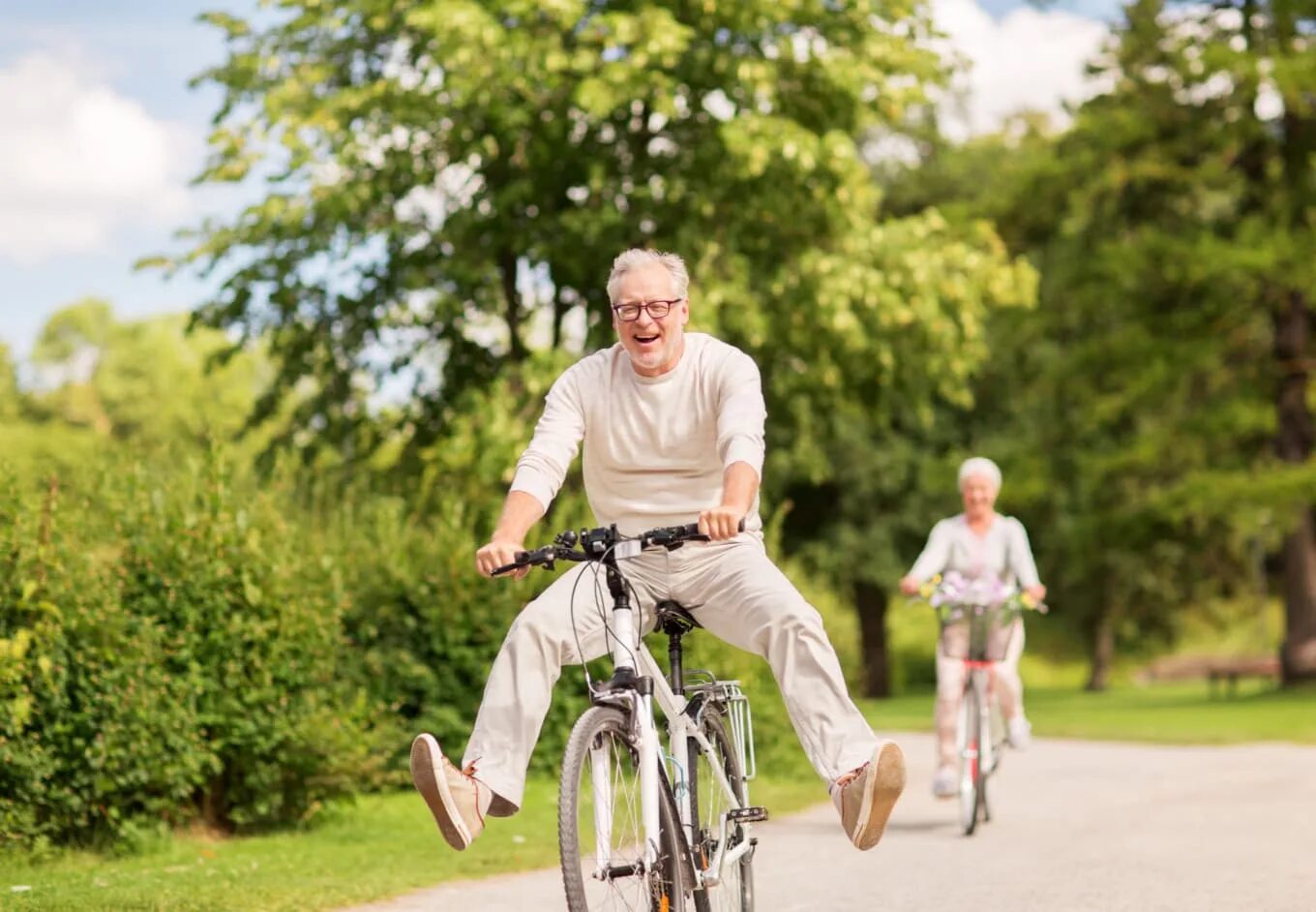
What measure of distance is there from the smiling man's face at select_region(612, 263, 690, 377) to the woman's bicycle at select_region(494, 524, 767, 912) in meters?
0.59

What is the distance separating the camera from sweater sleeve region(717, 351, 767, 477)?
5566 mm

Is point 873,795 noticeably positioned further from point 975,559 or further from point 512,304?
point 512,304

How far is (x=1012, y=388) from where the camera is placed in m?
37.2

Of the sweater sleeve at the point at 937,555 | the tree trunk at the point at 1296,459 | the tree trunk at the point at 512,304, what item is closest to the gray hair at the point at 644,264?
the sweater sleeve at the point at 937,555

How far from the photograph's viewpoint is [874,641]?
41312 millimetres

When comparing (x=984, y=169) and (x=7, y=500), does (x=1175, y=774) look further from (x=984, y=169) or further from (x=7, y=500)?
(x=984, y=169)

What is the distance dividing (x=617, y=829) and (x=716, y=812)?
0.71 meters

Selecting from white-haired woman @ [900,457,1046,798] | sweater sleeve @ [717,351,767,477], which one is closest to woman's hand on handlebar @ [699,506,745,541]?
sweater sleeve @ [717,351,767,477]

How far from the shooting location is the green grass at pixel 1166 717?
20.4 meters

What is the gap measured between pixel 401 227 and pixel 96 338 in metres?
61.1

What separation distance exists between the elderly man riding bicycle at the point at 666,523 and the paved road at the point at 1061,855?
209 centimetres

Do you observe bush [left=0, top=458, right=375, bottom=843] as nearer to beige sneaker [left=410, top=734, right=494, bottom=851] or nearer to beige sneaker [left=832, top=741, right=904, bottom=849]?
beige sneaker [left=410, top=734, right=494, bottom=851]

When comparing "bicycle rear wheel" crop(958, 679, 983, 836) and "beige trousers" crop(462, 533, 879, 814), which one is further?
"bicycle rear wheel" crop(958, 679, 983, 836)

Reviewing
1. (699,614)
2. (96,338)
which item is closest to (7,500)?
(699,614)
